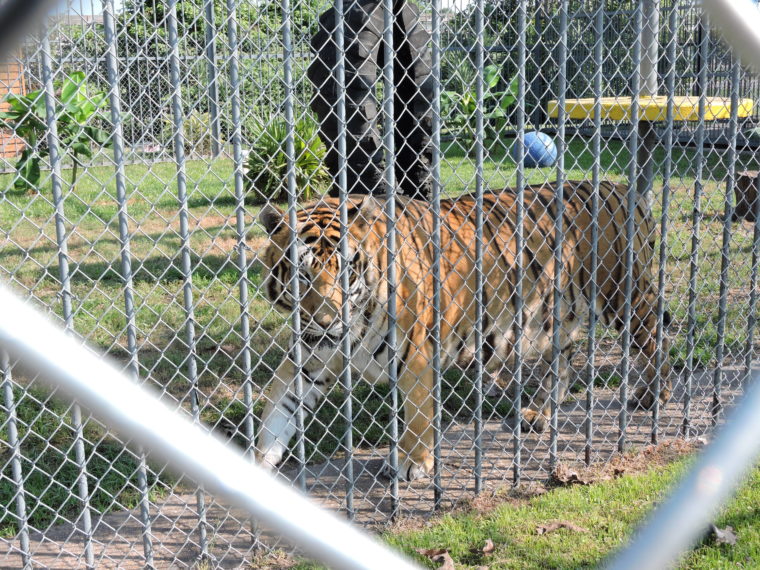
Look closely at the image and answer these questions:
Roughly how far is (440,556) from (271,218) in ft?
5.15

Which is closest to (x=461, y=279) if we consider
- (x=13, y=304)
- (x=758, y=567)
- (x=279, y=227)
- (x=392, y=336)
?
(x=392, y=336)

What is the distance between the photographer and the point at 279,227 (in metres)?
3.70

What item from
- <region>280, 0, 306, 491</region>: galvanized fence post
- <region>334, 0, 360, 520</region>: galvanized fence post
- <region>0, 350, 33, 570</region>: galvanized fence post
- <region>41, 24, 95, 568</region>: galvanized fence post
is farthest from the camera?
<region>334, 0, 360, 520</region>: galvanized fence post

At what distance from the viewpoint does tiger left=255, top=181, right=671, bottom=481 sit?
3480mm

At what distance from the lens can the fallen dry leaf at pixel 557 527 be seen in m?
3.32

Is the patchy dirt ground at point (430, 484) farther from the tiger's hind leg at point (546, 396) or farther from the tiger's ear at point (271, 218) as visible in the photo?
the tiger's ear at point (271, 218)

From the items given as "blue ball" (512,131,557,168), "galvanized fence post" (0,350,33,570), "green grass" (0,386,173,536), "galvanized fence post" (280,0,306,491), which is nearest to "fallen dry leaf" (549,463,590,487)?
"galvanized fence post" (280,0,306,491)

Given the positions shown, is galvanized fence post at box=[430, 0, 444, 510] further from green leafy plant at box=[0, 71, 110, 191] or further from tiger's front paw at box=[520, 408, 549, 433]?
green leafy plant at box=[0, 71, 110, 191]

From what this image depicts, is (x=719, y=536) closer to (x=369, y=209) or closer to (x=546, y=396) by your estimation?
(x=546, y=396)

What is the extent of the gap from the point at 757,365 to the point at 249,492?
4637 millimetres

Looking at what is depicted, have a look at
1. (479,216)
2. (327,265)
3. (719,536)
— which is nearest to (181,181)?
(327,265)

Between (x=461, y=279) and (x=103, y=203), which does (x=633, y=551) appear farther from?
(x=103, y=203)

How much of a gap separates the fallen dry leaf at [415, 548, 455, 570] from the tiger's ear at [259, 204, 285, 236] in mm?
1466

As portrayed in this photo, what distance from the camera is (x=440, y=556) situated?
122 inches
